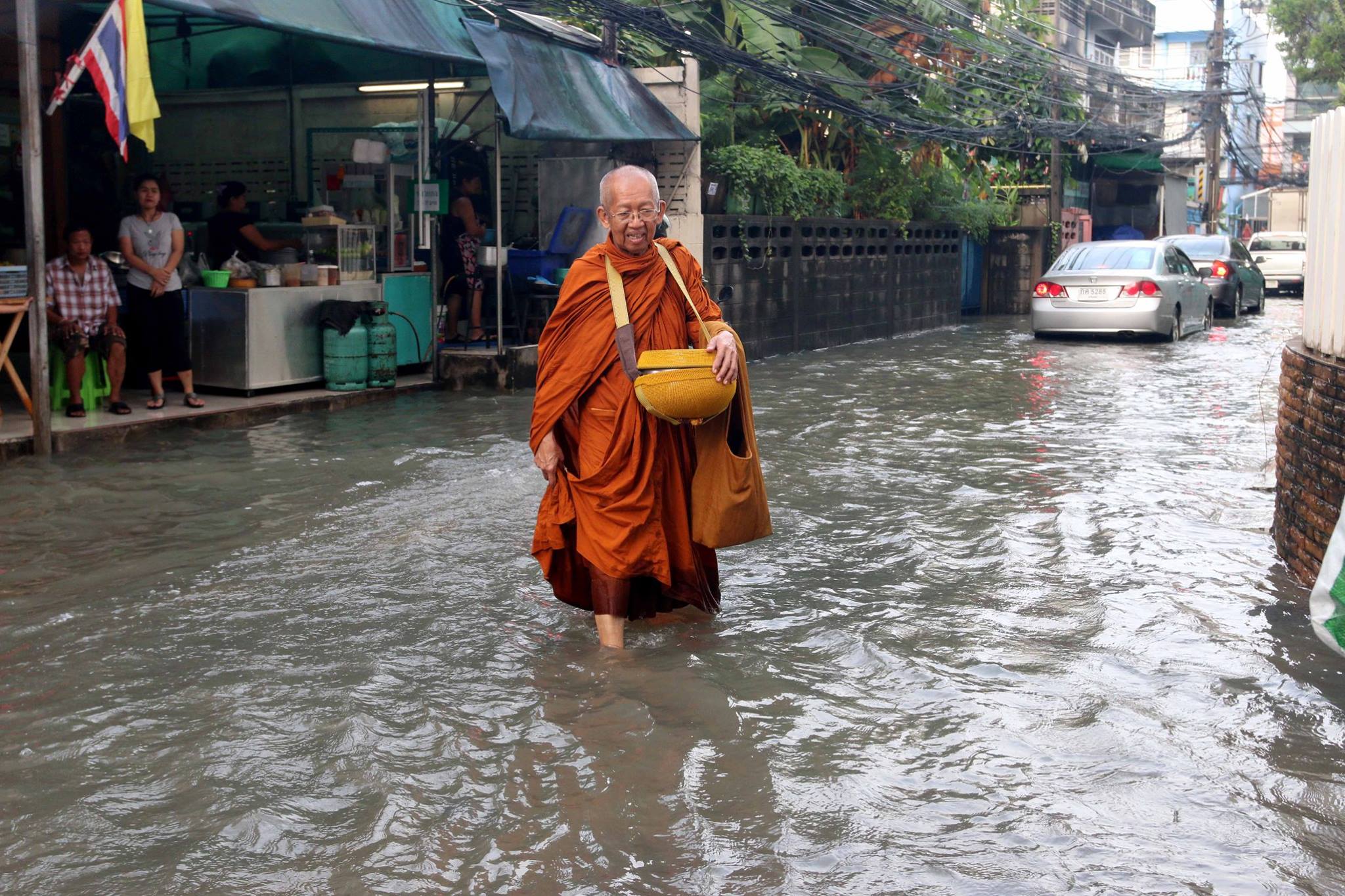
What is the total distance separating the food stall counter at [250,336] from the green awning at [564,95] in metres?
2.36

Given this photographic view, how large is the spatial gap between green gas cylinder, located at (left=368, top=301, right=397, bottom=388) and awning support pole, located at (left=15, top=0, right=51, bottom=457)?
10.9 ft

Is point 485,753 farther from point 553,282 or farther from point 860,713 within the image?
point 553,282

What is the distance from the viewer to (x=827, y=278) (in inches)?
754

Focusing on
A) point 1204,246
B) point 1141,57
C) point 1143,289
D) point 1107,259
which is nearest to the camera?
point 1143,289

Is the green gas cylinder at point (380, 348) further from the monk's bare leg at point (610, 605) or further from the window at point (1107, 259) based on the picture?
the window at point (1107, 259)

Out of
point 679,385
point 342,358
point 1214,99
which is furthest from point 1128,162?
point 679,385

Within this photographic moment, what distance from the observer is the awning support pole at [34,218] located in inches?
342

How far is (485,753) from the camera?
14.0ft

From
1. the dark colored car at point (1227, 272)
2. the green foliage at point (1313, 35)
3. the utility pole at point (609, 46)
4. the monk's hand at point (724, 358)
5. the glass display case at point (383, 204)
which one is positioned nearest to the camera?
the monk's hand at point (724, 358)

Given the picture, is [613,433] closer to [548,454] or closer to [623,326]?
[548,454]

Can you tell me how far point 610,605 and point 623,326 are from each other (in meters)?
1.03

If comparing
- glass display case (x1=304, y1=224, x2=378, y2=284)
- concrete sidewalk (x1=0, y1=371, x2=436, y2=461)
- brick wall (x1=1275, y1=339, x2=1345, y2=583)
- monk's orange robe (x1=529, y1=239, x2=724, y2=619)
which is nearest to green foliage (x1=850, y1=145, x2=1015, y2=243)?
glass display case (x1=304, y1=224, x2=378, y2=284)

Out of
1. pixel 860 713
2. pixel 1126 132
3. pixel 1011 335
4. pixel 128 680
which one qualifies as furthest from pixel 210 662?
pixel 1126 132

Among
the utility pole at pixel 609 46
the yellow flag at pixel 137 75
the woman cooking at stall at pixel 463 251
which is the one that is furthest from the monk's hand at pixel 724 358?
the utility pole at pixel 609 46
